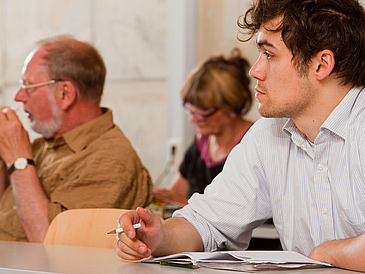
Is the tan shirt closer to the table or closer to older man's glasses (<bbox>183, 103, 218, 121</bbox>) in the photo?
the table

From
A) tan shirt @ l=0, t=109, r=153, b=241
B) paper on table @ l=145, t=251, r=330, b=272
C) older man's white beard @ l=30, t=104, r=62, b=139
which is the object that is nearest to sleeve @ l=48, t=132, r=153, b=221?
tan shirt @ l=0, t=109, r=153, b=241

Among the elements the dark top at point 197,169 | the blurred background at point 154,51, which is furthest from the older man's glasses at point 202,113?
the blurred background at point 154,51

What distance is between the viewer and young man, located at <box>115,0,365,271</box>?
4.05 ft

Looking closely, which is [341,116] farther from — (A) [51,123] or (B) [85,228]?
(A) [51,123]

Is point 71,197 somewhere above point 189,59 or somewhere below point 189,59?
below

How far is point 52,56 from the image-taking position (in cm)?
204

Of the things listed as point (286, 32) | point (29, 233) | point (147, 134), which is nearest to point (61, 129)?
point (29, 233)

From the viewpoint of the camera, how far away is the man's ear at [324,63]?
130cm

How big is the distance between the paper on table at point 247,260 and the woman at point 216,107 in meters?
1.58

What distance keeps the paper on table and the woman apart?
1583 millimetres

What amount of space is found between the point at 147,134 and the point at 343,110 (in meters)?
2.46

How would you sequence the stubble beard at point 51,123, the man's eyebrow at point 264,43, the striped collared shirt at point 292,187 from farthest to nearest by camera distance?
1. the stubble beard at point 51,123
2. the man's eyebrow at point 264,43
3. the striped collared shirt at point 292,187

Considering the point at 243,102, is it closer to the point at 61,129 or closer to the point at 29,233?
the point at 61,129

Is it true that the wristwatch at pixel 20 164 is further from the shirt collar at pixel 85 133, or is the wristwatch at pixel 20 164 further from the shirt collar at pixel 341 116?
the shirt collar at pixel 341 116
